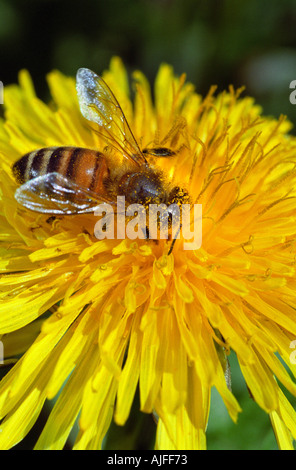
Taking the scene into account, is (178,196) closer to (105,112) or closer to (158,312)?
(158,312)

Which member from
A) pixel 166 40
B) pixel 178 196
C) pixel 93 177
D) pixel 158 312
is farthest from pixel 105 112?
pixel 166 40

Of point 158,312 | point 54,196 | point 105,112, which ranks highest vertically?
point 105,112

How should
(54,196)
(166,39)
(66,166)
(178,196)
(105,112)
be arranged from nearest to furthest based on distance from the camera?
(54,196) < (66,166) < (178,196) < (105,112) < (166,39)

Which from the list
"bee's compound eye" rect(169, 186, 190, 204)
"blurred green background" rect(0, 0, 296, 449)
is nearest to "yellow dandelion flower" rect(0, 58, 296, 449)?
"bee's compound eye" rect(169, 186, 190, 204)

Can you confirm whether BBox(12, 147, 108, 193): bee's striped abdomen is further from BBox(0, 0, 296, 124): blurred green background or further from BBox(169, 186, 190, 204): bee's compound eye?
BBox(0, 0, 296, 124): blurred green background

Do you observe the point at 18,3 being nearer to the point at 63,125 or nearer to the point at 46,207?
the point at 63,125
